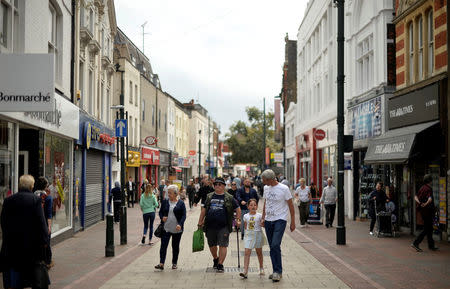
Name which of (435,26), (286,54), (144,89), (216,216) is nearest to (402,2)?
(435,26)

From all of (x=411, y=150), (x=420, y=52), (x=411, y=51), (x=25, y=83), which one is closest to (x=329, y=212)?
(x=411, y=150)

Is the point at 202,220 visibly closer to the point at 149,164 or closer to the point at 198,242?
the point at 198,242

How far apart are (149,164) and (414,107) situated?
87.0ft

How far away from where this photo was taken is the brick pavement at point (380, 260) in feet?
31.1

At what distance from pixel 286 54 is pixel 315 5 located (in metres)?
24.1

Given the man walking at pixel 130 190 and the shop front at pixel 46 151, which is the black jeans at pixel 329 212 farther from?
the man walking at pixel 130 190

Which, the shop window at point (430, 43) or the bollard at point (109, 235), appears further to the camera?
the shop window at point (430, 43)

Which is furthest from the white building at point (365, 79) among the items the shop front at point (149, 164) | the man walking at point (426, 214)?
the shop front at point (149, 164)

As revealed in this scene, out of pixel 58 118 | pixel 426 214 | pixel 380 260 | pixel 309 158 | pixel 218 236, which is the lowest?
pixel 380 260

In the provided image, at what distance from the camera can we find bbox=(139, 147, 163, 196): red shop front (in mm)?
37953

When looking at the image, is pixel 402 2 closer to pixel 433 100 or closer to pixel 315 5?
pixel 433 100

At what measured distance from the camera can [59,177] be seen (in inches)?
632

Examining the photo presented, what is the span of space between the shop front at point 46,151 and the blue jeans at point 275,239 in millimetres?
4129

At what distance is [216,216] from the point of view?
1044 centimetres
